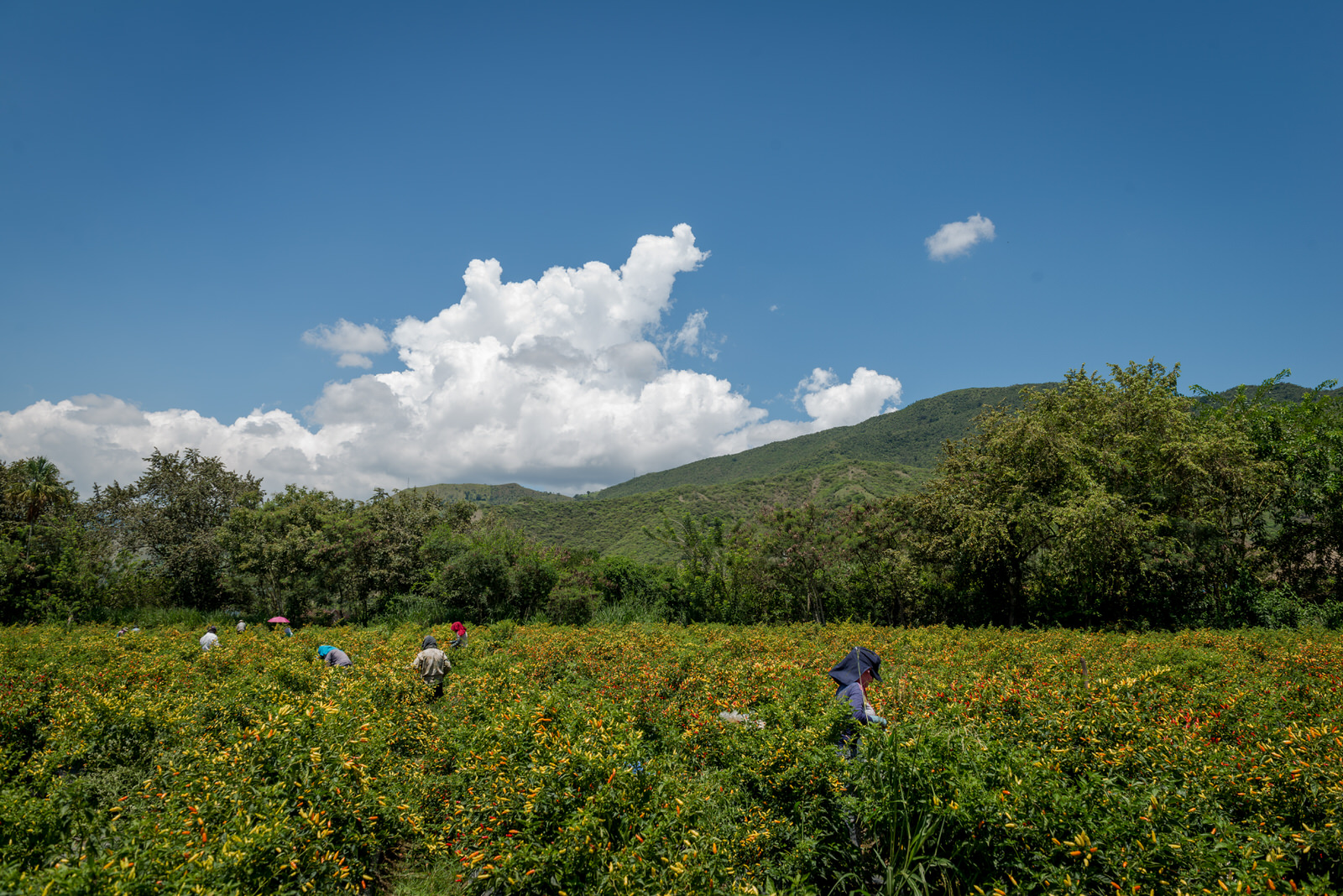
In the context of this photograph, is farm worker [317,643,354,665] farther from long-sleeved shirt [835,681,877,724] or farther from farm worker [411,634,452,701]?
long-sleeved shirt [835,681,877,724]

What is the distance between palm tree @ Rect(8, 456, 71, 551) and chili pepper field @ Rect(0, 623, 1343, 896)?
2464 cm

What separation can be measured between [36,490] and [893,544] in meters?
32.8

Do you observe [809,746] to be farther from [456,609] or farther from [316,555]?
[316,555]

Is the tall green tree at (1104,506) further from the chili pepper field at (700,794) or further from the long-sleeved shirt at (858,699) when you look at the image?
the long-sleeved shirt at (858,699)

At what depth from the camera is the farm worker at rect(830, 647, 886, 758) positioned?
17.1 ft

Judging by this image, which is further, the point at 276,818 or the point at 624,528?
the point at 624,528

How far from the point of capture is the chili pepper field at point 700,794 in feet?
9.87

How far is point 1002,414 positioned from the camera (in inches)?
740

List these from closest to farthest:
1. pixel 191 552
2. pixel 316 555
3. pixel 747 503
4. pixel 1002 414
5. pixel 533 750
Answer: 1. pixel 533 750
2. pixel 1002 414
3. pixel 316 555
4. pixel 191 552
5. pixel 747 503

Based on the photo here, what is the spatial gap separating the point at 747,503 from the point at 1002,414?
63.1m

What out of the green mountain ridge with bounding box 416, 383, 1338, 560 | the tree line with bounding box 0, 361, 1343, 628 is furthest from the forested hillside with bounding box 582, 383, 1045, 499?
the tree line with bounding box 0, 361, 1343, 628

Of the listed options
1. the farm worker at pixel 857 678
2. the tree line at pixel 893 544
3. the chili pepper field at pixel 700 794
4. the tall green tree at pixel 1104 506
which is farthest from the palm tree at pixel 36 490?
the tall green tree at pixel 1104 506

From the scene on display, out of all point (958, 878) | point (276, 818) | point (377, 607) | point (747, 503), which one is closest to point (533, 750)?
point (276, 818)

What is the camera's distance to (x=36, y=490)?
23.5 metres
